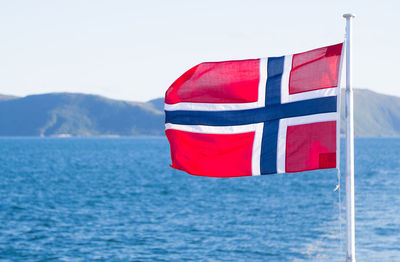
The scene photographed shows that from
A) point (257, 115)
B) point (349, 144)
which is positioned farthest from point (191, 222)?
point (349, 144)

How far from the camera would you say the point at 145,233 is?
3766cm

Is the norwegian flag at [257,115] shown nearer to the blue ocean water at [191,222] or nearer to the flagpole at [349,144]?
the flagpole at [349,144]

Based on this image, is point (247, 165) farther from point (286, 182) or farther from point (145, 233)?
point (286, 182)

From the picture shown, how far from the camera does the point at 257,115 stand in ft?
37.2

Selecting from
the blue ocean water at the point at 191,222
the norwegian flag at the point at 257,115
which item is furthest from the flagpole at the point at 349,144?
the blue ocean water at the point at 191,222

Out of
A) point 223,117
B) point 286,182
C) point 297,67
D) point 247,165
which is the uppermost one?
point 297,67

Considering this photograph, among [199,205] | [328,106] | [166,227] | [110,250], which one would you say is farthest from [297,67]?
[199,205]

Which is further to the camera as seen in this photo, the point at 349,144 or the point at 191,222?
the point at 191,222

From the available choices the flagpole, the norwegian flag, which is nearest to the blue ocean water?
the norwegian flag

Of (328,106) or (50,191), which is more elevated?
(328,106)

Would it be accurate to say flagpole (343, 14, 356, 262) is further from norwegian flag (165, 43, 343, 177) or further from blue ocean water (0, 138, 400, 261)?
blue ocean water (0, 138, 400, 261)

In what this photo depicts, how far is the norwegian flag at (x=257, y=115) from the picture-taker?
10.7 metres

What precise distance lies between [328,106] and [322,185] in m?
69.8

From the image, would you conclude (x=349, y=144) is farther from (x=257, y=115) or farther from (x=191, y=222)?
(x=191, y=222)
